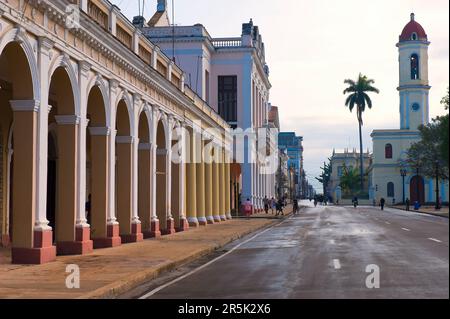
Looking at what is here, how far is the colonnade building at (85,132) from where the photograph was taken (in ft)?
51.1

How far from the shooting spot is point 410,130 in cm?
10456

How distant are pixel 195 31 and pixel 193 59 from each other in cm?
235

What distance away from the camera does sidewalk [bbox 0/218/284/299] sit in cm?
1105

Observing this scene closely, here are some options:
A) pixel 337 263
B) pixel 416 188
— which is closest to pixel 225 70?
pixel 337 263

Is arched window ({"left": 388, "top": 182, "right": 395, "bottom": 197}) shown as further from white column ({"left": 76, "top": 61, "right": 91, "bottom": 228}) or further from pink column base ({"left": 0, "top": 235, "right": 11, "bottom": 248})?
white column ({"left": 76, "top": 61, "right": 91, "bottom": 228})

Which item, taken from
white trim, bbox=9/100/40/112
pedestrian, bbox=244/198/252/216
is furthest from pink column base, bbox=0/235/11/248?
pedestrian, bbox=244/198/252/216

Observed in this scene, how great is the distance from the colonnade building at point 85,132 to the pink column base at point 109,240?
3 centimetres

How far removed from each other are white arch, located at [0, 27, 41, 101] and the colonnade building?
0.03 metres

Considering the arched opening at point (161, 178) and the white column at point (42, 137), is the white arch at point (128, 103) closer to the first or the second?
the arched opening at point (161, 178)

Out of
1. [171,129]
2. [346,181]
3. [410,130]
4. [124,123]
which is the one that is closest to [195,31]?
[171,129]

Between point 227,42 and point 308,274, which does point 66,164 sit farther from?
point 227,42

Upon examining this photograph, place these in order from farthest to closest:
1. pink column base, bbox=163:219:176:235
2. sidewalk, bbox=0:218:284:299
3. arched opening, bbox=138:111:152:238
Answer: pink column base, bbox=163:219:176:235 < arched opening, bbox=138:111:152:238 < sidewalk, bbox=0:218:284:299

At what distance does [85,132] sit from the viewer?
19.4 meters
